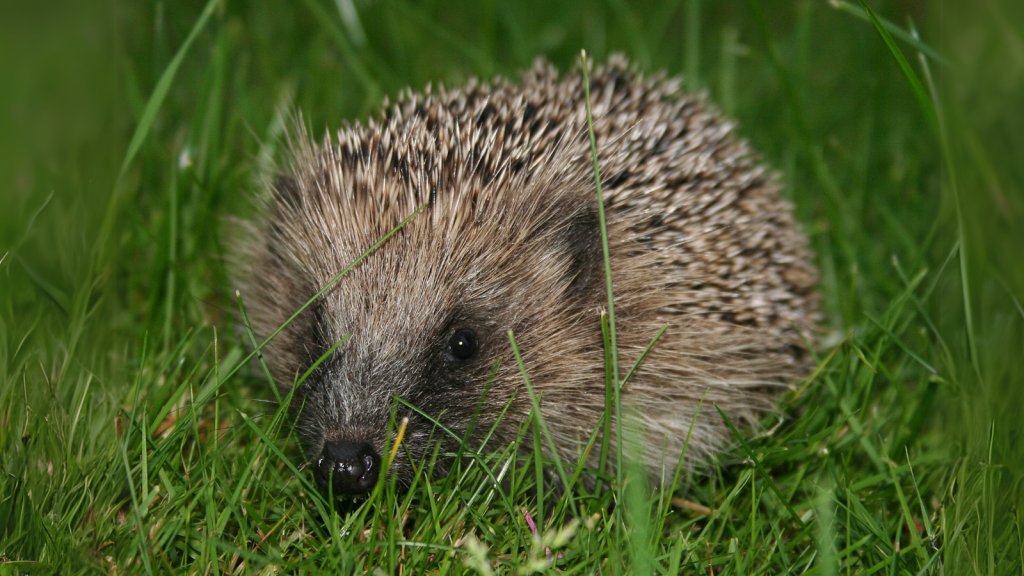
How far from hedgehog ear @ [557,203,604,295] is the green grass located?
167mm

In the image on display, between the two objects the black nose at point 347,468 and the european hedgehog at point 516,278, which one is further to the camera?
the european hedgehog at point 516,278

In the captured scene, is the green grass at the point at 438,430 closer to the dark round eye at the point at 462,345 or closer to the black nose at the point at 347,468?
the black nose at the point at 347,468

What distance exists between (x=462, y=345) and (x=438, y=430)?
0.73 ft

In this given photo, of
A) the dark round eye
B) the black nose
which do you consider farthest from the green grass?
the dark round eye

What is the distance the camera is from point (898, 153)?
381cm

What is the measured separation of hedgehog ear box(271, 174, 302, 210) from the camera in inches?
97.7

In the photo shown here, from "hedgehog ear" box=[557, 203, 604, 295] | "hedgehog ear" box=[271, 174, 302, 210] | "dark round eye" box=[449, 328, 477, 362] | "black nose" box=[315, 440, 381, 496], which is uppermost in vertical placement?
"hedgehog ear" box=[271, 174, 302, 210]

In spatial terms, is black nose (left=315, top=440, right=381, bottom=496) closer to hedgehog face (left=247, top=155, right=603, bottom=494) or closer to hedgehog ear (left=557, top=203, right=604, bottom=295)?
hedgehog face (left=247, top=155, right=603, bottom=494)

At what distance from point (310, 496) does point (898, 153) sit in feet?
10.1

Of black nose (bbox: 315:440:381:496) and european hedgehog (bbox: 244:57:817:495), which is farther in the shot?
european hedgehog (bbox: 244:57:817:495)

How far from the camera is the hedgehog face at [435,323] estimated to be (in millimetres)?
2008

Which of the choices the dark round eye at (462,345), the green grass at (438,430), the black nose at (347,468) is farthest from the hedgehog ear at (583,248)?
the black nose at (347,468)

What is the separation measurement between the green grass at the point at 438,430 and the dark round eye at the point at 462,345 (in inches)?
10.7

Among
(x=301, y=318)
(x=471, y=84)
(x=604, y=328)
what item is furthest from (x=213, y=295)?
(x=604, y=328)
